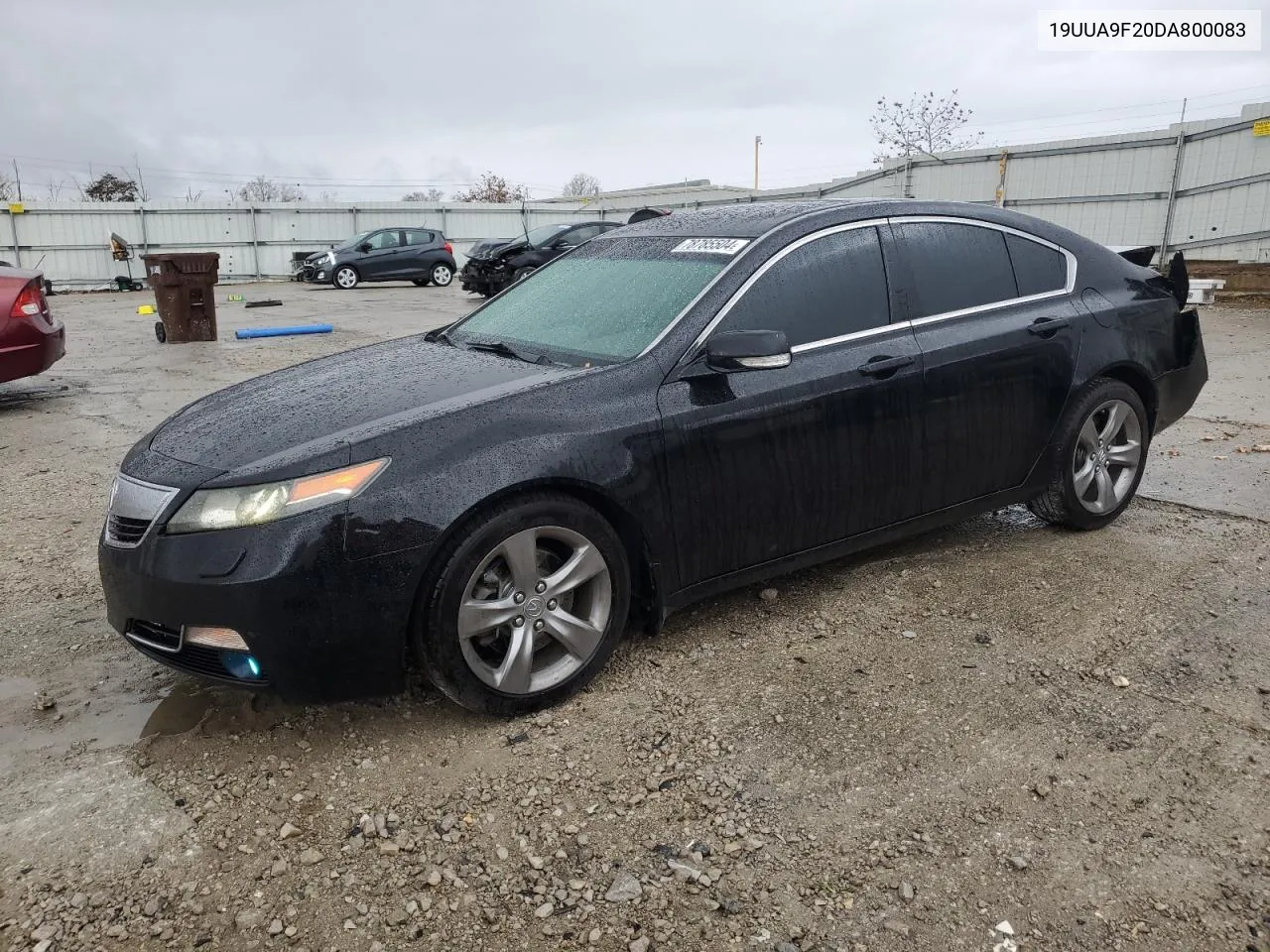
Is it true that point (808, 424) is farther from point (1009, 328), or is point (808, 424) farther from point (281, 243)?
point (281, 243)

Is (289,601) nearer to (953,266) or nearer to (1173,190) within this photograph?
(953,266)

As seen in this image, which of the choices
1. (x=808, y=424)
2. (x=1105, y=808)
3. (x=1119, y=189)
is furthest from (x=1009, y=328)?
(x=1119, y=189)

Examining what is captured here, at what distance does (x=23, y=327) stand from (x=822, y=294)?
7018 mm

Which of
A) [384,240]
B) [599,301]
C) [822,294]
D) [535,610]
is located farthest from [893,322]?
[384,240]

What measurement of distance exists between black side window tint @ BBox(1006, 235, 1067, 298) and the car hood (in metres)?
2.20

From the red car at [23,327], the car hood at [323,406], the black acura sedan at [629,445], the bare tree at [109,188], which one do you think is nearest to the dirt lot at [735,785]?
the black acura sedan at [629,445]

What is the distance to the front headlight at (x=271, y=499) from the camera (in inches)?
109

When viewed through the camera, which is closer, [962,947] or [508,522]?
[962,947]

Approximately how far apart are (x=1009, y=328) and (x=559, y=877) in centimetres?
294

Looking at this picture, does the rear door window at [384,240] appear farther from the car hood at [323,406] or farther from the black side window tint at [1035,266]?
the black side window tint at [1035,266]

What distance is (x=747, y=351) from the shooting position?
3.24m

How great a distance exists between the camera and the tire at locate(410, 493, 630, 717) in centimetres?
289

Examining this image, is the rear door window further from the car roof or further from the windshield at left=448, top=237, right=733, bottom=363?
the car roof

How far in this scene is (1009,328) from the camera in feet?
13.6
